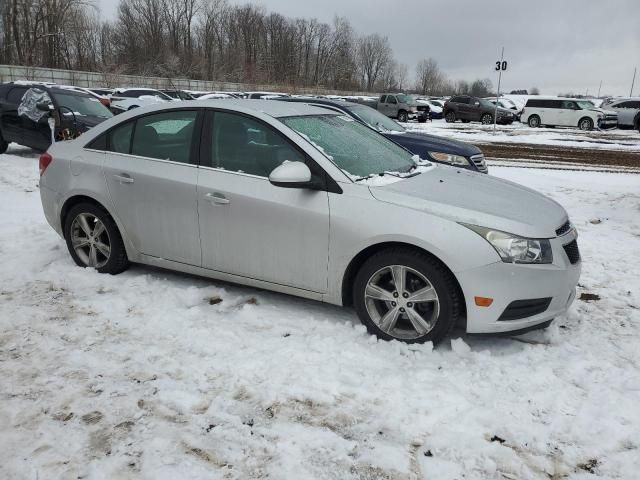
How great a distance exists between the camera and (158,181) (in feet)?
14.2

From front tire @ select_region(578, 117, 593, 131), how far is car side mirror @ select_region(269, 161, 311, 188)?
3059 cm

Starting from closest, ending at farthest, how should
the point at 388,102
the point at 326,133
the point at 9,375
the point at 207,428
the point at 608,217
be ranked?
the point at 207,428 < the point at 9,375 < the point at 326,133 < the point at 608,217 < the point at 388,102

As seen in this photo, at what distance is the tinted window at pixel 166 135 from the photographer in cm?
434

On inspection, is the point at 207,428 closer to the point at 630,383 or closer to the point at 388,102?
Result: the point at 630,383

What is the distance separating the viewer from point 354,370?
330cm

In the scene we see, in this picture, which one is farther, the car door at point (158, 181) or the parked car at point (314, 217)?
the car door at point (158, 181)

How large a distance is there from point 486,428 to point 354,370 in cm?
86

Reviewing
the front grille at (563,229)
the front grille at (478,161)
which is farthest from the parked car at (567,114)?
the front grille at (563,229)

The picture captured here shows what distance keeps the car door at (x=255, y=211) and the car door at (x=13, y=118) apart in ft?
31.6

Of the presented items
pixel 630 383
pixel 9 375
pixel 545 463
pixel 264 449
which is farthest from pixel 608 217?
Result: pixel 9 375

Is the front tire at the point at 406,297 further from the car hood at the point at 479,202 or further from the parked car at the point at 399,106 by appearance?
the parked car at the point at 399,106

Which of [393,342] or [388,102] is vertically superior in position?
[388,102]

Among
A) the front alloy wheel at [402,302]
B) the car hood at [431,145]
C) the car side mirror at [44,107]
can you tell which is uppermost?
the car side mirror at [44,107]

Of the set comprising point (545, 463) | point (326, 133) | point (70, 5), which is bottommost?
point (545, 463)
